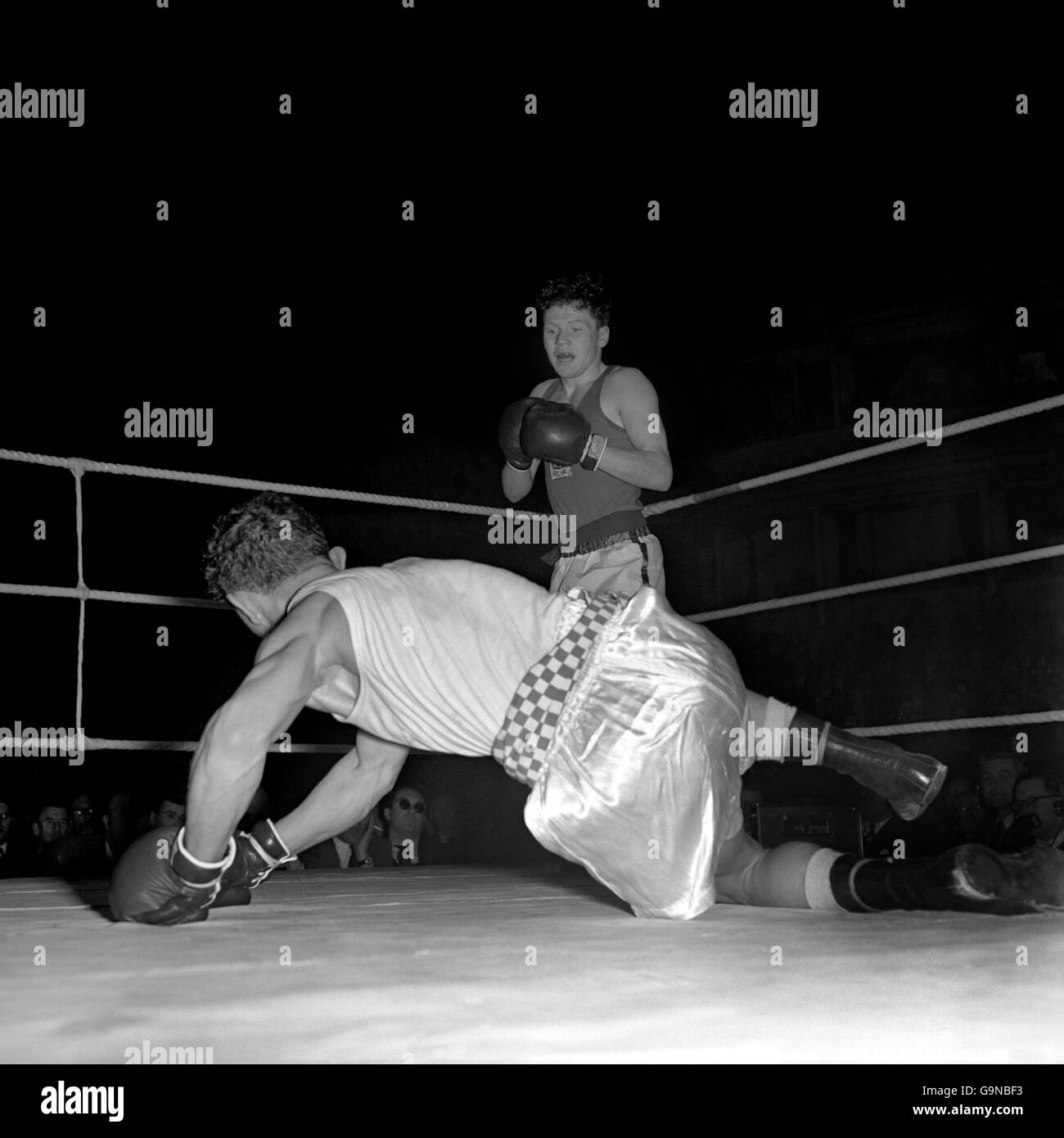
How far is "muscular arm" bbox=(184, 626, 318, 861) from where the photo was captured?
4.41ft

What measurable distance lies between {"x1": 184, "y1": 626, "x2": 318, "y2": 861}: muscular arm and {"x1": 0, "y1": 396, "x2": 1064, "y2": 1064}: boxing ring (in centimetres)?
12

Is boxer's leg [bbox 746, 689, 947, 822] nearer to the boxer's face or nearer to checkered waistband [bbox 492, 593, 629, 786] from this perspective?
checkered waistband [bbox 492, 593, 629, 786]

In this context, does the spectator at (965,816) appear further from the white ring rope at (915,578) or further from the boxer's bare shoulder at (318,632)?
the boxer's bare shoulder at (318,632)

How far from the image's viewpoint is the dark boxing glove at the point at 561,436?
1.98m

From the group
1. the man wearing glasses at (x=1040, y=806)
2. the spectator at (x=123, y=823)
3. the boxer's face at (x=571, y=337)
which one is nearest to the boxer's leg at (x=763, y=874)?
the boxer's face at (x=571, y=337)

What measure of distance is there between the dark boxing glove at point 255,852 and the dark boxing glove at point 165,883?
0.23 meters

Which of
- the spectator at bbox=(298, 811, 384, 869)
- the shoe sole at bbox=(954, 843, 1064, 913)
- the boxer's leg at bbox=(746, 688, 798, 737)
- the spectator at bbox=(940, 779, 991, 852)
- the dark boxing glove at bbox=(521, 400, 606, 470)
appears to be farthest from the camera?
the spectator at bbox=(940, 779, 991, 852)

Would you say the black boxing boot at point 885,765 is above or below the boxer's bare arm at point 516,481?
below

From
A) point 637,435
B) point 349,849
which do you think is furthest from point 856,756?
point 349,849

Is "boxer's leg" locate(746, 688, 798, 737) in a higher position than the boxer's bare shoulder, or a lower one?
lower

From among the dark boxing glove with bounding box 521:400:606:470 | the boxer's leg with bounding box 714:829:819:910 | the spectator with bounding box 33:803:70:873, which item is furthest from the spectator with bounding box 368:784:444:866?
the boxer's leg with bounding box 714:829:819:910

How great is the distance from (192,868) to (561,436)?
0.92 meters

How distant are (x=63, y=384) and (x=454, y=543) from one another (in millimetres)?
2756

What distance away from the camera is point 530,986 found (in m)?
0.96
